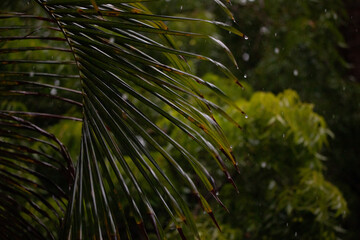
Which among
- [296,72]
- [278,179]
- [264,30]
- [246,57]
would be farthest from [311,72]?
[278,179]

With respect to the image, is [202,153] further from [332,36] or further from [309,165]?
[332,36]

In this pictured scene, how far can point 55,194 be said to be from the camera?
1146 millimetres

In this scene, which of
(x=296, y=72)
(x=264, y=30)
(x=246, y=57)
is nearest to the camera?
(x=296, y=72)

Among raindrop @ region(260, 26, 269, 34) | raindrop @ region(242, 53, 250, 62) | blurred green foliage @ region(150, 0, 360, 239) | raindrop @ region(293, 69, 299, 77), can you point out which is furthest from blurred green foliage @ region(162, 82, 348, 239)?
raindrop @ region(242, 53, 250, 62)

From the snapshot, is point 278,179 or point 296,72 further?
point 296,72

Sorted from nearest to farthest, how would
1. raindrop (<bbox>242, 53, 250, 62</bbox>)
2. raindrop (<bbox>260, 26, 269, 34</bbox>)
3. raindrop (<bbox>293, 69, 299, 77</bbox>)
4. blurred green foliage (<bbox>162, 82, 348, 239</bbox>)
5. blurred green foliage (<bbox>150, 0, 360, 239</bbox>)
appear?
blurred green foliage (<bbox>162, 82, 348, 239</bbox>)
blurred green foliage (<bbox>150, 0, 360, 239</bbox>)
raindrop (<bbox>293, 69, 299, 77</bbox>)
raindrop (<bbox>260, 26, 269, 34</bbox>)
raindrop (<bbox>242, 53, 250, 62</bbox>)

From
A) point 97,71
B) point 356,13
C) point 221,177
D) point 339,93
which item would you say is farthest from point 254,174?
point 356,13

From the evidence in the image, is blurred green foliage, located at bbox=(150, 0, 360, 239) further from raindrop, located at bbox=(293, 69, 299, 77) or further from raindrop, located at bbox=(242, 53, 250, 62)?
raindrop, located at bbox=(242, 53, 250, 62)

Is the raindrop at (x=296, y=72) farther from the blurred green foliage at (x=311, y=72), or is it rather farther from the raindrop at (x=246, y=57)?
the raindrop at (x=246, y=57)

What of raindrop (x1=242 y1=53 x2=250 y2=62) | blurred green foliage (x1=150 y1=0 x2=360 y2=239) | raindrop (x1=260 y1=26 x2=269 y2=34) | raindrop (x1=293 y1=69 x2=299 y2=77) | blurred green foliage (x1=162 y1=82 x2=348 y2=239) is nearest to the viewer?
blurred green foliage (x1=162 y1=82 x2=348 y2=239)

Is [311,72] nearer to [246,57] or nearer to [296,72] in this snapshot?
[296,72]

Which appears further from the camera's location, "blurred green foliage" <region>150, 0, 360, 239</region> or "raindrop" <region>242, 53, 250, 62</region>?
"raindrop" <region>242, 53, 250, 62</region>

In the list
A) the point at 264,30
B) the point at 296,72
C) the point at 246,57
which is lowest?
the point at 246,57

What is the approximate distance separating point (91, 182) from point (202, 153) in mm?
1453
